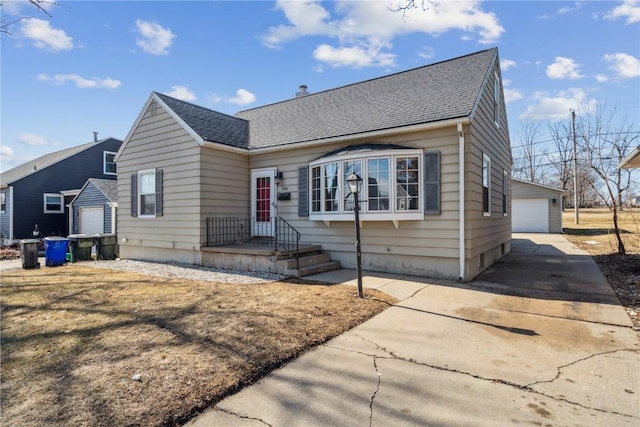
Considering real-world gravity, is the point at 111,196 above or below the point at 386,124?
below

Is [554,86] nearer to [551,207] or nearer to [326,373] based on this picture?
[551,207]

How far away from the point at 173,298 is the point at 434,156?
5871 mm

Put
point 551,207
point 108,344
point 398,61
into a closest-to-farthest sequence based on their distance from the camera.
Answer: point 108,344, point 398,61, point 551,207

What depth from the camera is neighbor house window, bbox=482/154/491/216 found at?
834 cm

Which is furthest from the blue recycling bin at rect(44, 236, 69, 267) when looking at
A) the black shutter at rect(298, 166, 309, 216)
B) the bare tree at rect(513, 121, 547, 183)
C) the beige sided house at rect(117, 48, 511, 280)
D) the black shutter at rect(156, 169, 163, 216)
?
the bare tree at rect(513, 121, 547, 183)

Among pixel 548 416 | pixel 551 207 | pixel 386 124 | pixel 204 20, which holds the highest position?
pixel 204 20

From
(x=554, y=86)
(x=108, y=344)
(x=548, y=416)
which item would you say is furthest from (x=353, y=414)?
(x=554, y=86)

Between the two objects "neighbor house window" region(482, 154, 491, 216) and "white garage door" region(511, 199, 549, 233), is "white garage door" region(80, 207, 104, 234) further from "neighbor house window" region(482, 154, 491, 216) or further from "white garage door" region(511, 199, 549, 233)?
"white garage door" region(511, 199, 549, 233)

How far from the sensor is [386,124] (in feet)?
26.3

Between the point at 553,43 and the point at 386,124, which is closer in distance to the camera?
the point at 386,124

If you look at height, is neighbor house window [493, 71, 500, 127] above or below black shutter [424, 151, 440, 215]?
above

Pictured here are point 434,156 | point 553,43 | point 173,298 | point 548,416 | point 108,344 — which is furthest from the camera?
point 553,43

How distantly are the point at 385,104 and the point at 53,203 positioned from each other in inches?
914

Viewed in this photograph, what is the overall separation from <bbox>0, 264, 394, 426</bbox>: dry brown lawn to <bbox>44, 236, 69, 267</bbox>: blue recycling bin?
12.9 ft
